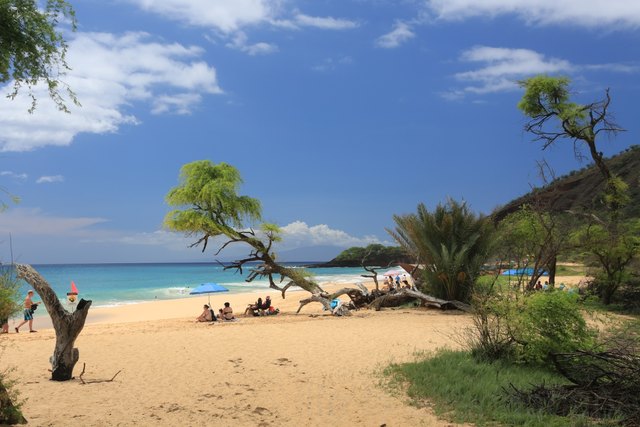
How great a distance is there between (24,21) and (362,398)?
6.61 meters

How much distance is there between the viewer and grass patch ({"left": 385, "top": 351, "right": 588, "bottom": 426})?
6.08 m

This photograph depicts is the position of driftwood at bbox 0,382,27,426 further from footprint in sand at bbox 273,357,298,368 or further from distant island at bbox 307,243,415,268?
distant island at bbox 307,243,415,268

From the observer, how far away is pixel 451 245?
60.4 feet

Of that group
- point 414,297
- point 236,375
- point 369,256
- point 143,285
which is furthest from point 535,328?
point 369,256

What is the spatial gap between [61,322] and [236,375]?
3.14 metres

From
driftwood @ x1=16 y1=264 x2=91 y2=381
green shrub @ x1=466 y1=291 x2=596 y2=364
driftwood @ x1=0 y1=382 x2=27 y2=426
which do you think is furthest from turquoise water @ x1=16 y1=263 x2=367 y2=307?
driftwood @ x1=0 y1=382 x2=27 y2=426

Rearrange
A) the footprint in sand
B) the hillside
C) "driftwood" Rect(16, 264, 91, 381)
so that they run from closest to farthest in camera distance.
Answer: "driftwood" Rect(16, 264, 91, 381), the footprint in sand, the hillside

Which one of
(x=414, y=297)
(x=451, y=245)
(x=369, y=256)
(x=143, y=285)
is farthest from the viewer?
(x=369, y=256)

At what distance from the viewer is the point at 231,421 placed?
648cm

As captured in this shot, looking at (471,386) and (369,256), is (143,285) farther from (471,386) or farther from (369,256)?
(471,386)

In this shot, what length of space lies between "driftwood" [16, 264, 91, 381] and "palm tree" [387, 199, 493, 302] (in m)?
12.8

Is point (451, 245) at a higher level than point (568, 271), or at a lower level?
higher

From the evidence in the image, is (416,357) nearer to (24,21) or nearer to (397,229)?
(24,21)

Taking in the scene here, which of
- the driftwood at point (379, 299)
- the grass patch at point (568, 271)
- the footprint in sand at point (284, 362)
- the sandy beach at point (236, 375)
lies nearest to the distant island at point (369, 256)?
the grass patch at point (568, 271)
